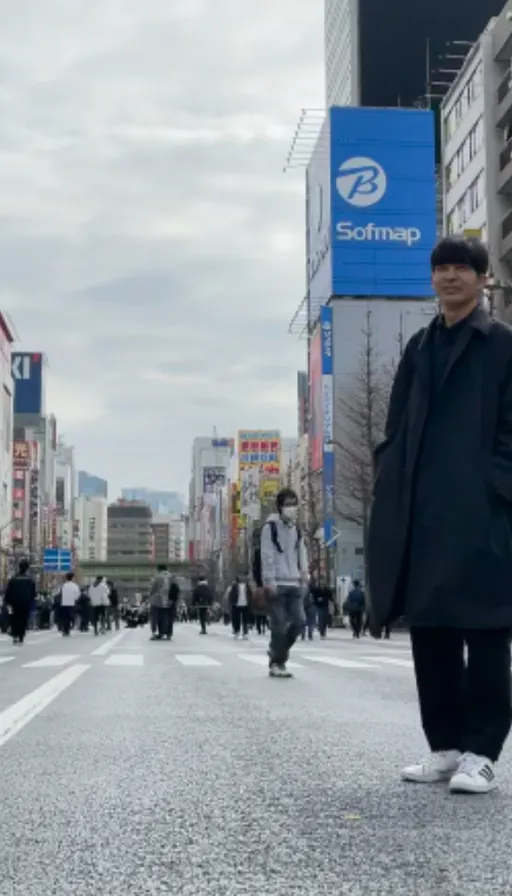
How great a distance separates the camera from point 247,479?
108 m

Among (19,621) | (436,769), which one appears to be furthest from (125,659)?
(436,769)

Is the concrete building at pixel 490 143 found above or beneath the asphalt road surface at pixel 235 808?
above

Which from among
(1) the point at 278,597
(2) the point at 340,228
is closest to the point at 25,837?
(1) the point at 278,597

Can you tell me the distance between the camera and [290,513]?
9.22m

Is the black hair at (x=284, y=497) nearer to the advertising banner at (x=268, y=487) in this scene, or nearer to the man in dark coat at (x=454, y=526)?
the man in dark coat at (x=454, y=526)

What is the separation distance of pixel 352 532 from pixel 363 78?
2920 cm

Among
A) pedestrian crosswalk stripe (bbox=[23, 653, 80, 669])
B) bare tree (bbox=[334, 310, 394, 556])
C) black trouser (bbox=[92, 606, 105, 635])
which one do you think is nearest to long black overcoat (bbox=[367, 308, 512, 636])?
pedestrian crosswalk stripe (bbox=[23, 653, 80, 669])

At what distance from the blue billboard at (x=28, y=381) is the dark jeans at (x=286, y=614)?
421ft

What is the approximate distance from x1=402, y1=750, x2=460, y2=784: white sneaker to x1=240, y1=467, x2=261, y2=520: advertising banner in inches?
3426

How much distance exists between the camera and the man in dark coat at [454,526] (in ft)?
11.3

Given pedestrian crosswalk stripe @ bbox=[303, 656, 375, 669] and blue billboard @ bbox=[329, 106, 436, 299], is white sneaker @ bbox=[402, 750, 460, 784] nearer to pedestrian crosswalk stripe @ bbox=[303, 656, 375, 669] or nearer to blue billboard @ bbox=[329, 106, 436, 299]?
pedestrian crosswalk stripe @ bbox=[303, 656, 375, 669]

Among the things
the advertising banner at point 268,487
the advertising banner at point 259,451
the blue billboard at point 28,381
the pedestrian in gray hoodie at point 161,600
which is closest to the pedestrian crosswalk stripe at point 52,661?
the pedestrian in gray hoodie at point 161,600

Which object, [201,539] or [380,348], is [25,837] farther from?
[201,539]

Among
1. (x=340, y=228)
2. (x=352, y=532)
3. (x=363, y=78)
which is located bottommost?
(x=352, y=532)
